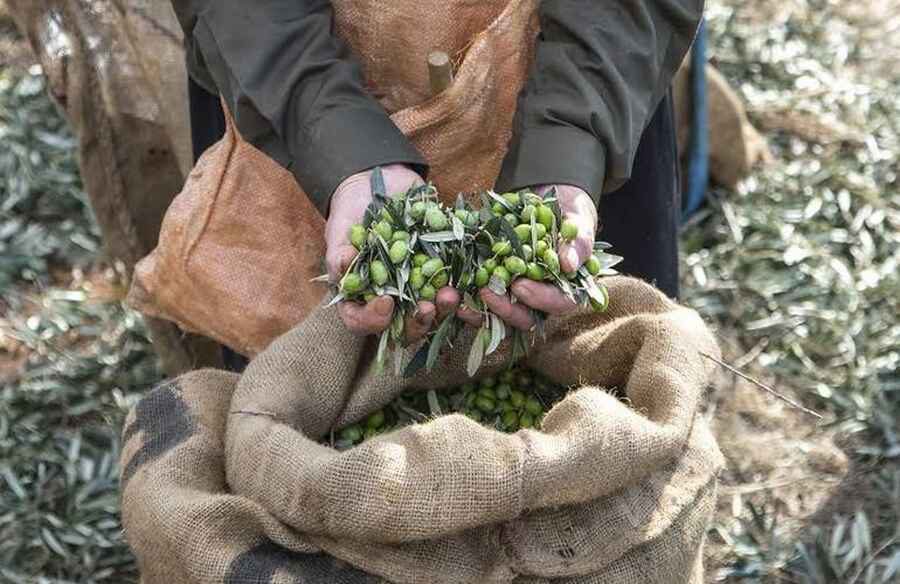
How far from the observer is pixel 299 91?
2.08 meters

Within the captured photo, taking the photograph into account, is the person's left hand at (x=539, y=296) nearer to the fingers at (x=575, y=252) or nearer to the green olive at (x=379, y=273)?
the fingers at (x=575, y=252)

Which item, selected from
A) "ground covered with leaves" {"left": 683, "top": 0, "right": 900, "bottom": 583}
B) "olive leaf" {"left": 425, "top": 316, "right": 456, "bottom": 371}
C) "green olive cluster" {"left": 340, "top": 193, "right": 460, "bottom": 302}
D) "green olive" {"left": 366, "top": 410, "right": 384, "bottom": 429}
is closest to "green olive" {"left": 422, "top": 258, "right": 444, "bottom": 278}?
"green olive cluster" {"left": 340, "top": 193, "right": 460, "bottom": 302}

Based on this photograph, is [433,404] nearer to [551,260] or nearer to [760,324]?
[551,260]

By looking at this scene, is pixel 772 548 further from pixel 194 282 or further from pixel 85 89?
pixel 85 89

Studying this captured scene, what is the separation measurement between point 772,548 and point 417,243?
62.3 inches

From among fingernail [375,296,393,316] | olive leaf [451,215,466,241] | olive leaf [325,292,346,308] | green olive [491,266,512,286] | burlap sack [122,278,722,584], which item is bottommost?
burlap sack [122,278,722,584]

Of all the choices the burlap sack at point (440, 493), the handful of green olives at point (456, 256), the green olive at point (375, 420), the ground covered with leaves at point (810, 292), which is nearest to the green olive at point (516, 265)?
the handful of green olives at point (456, 256)

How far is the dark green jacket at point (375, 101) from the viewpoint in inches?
79.7

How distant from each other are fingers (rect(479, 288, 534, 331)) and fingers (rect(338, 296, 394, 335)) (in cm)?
15

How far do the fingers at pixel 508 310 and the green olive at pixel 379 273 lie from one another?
15 cm

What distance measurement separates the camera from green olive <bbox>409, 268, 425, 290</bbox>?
183 cm

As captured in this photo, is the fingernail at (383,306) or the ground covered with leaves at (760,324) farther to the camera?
the ground covered with leaves at (760,324)

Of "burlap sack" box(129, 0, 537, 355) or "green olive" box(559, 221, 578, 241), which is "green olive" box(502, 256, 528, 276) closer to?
"green olive" box(559, 221, 578, 241)

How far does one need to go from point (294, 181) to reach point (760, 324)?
200 cm
